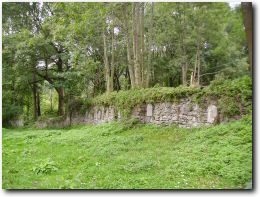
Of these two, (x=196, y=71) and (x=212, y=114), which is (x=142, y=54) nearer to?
(x=196, y=71)

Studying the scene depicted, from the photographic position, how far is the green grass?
18.0ft

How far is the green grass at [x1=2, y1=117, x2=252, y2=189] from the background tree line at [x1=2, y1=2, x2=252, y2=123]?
1797 mm

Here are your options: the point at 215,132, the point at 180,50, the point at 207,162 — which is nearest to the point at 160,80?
the point at 180,50

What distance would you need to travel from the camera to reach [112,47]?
15148 mm

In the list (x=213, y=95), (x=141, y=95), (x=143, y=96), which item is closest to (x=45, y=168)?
(x=213, y=95)

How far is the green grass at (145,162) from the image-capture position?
5484 mm

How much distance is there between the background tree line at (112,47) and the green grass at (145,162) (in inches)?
70.8

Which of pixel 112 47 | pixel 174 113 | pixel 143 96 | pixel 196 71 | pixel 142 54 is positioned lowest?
pixel 174 113

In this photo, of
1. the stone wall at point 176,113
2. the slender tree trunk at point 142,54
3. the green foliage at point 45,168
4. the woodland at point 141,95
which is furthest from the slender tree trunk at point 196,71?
the green foliage at point 45,168

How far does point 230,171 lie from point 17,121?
15.4 metres

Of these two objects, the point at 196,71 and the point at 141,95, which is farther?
the point at 196,71

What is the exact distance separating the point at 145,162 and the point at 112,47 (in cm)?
950

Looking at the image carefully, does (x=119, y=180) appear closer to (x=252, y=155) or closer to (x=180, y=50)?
(x=252, y=155)

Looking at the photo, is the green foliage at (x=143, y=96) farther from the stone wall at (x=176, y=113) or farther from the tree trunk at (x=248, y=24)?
the tree trunk at (x=248, y=24)
